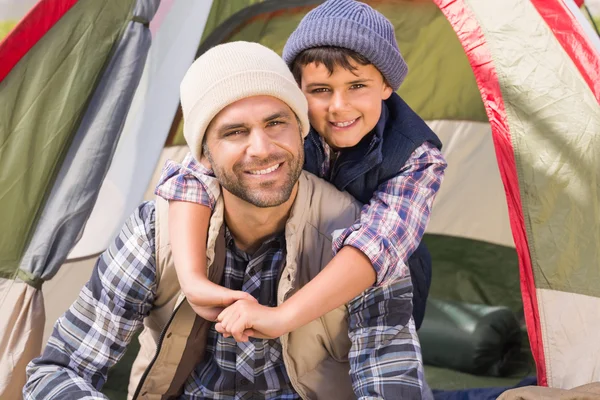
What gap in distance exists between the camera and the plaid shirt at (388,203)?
1633mm

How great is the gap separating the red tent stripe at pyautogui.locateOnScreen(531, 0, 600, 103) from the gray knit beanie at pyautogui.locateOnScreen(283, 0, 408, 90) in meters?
0.41

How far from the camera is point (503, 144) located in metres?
2.03

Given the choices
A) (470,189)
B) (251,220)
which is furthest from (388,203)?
(470,189)

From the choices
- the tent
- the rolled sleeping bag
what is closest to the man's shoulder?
the tent

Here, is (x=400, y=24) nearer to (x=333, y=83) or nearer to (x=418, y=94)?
(x=418, y=94)

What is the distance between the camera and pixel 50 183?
220 cm

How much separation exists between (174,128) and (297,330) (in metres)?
1.11

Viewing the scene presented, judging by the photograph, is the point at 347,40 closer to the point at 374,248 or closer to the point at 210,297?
the point at 374,248

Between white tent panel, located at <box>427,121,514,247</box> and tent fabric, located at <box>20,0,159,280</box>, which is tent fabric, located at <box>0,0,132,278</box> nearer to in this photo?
tent fabric, located at <box>20,0,159,280</box>

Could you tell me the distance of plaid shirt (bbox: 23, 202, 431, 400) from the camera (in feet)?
5.50

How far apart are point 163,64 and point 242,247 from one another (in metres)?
0.86

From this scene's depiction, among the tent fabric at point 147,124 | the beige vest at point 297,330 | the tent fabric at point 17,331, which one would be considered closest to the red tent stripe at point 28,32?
the tent fabric at point 147,124

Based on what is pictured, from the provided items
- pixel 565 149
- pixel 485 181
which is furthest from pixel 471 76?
pixel 565 149

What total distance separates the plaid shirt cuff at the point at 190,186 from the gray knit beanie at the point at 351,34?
350 mm
